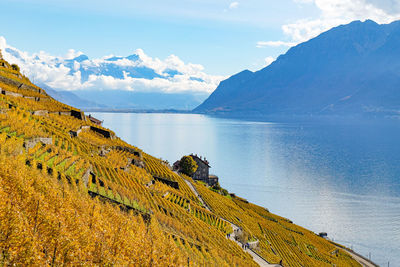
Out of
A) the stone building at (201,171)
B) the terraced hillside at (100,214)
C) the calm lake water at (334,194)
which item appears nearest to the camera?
the terraced hillside at (100,214)

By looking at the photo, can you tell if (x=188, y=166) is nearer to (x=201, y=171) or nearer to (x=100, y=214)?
(x=201, y=171)

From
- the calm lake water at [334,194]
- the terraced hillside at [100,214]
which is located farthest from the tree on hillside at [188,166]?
the calm lake water at [334,194]

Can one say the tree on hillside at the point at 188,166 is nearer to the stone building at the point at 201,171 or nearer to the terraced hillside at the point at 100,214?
the stone building at the point at 201,171

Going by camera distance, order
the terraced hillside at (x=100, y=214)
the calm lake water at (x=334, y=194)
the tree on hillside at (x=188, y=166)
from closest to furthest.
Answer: the terraced hillside at (x=100, y=214) → the calm lake water at (x=334, y=194) → the tree on hillside at (x=188, y=166)

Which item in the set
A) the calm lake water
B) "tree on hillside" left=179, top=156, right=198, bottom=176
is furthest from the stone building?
the calm lake water

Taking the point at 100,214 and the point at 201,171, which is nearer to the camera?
the point at 100,214

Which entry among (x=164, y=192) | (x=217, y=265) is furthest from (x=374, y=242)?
(x=217, y=265)

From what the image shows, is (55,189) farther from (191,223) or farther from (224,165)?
(224,165)

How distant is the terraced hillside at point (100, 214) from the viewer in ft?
71.3

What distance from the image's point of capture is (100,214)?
29781mm

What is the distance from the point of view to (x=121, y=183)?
5259 centimetres

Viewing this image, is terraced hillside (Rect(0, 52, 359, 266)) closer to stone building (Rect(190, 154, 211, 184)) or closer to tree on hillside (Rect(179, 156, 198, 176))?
stone building (Rect(190, 154, 211, 184))

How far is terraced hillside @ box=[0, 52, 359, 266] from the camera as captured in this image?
2172cm

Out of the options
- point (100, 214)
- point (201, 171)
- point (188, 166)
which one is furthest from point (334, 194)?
point (100, 214)
